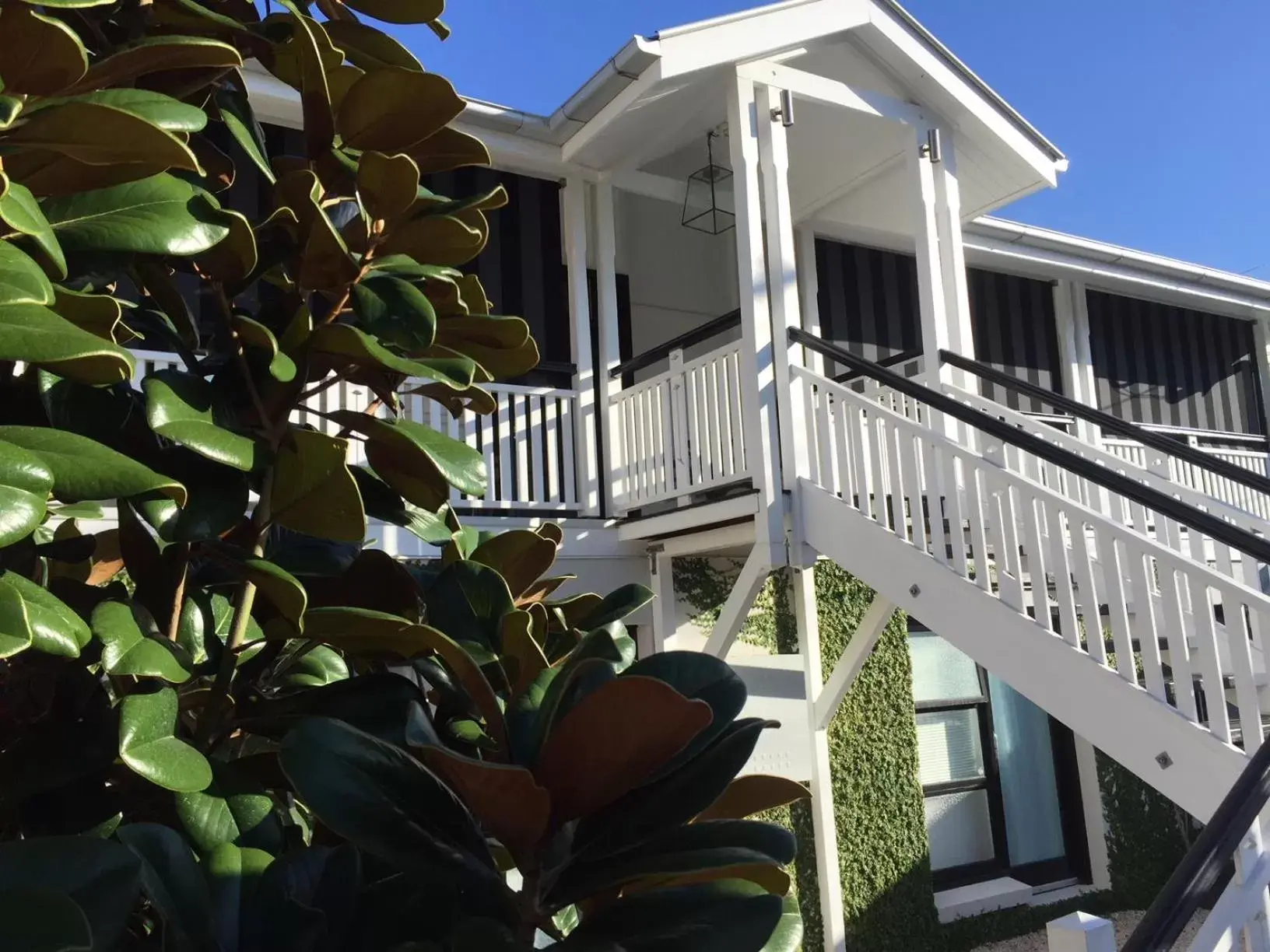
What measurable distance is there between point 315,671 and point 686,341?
4764mm

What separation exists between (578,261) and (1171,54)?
21167mm

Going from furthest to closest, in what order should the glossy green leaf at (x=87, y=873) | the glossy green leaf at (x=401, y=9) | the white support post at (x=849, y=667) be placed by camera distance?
the white support post at (x=849, y=667) < the glossy green leaf at (x=401, y=9) < the glossy green leaf at (x=87, y=873)

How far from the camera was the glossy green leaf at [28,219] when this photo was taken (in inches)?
28.6

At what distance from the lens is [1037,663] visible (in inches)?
151

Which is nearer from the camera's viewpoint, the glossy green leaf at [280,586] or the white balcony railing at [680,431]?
the glossy green leaf at [280,586]

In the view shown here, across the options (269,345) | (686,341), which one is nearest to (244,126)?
(269,345)

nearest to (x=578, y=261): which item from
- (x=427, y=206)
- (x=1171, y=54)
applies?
(x=427, y=206)

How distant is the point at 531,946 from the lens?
0.75 m

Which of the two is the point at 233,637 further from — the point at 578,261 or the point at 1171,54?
the point at 1171,54

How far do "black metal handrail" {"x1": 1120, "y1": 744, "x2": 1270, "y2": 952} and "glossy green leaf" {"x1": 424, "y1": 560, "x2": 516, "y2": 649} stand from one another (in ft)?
5.32

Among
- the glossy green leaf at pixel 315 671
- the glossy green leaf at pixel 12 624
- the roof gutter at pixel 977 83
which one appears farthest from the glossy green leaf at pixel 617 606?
the roof gutter at pixel 977 83

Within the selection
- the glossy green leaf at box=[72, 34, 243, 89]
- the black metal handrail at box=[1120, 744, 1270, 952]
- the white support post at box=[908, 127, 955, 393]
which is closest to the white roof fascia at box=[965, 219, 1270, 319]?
the white support post at box=[908, 127, 955, 393]

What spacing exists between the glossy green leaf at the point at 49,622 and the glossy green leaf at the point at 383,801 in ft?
0.55

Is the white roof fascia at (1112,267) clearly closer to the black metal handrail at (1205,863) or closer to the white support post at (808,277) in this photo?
the white support post at (808,277)
